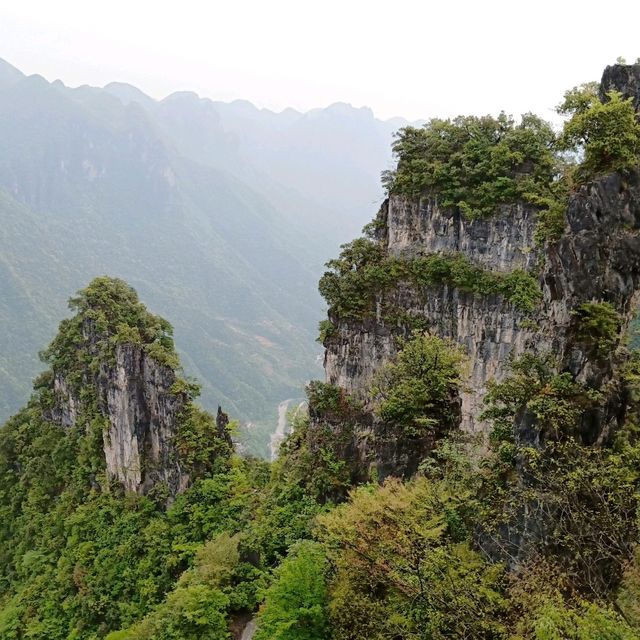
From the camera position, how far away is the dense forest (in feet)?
31.1

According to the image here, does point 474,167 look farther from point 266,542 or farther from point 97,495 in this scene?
point 97,495

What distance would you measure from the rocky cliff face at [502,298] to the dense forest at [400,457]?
71 millimetres

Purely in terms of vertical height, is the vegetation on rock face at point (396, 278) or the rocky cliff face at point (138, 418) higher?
the vegetation on rock face at point (396, 278)

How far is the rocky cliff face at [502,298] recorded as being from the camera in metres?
11.7

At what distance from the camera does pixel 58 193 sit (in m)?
192

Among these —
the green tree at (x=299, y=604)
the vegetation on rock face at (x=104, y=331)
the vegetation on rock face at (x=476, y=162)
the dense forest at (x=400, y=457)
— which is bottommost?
the green tree at (x=299, y=604)

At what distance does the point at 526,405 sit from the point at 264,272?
182172mm

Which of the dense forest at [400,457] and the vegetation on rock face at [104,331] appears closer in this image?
the dense forest at [400,457]

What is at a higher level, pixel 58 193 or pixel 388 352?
pixel 58 193

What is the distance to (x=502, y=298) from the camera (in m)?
21.2

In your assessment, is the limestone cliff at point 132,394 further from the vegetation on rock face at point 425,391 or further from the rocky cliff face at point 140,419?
the vegetation on rock face at point 425,391

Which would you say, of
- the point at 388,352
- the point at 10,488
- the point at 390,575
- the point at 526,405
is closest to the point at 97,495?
the point at 10,488

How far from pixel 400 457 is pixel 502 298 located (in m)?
8.05

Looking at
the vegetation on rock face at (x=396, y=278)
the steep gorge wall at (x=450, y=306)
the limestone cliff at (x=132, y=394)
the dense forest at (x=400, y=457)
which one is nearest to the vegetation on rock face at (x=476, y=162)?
the dense forest at (x=400, y=457)
